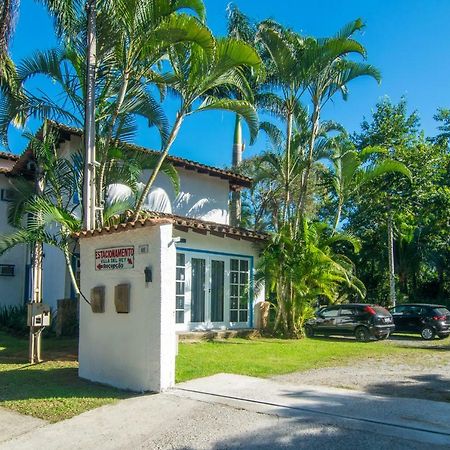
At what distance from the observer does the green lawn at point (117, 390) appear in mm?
7922

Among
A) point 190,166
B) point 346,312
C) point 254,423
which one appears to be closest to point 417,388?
point 254,423

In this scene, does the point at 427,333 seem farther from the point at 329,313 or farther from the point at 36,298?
the point at 36,298

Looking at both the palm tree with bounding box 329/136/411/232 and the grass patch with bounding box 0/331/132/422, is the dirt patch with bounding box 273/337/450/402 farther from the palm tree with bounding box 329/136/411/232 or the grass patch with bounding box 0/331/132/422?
the palm tree with bounding box 329/136/411/232

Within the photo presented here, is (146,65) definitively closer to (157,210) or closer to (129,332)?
(129,332)

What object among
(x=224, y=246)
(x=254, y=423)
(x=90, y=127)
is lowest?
(x=254, y=423)

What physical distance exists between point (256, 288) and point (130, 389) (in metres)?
9.07

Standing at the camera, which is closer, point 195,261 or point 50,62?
point 50,62

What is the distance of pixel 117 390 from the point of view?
8.64 metres

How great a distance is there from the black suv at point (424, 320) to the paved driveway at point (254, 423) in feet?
41.1

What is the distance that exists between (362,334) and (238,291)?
4.38 meters

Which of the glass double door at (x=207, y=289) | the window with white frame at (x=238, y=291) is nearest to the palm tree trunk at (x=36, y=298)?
the glass double door at (x=207, y=289)

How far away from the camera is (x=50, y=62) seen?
12.1 m

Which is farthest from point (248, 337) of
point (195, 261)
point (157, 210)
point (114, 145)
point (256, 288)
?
point (114, 145)

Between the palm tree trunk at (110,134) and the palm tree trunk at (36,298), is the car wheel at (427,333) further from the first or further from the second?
the palm tree trunk at (36,298)
